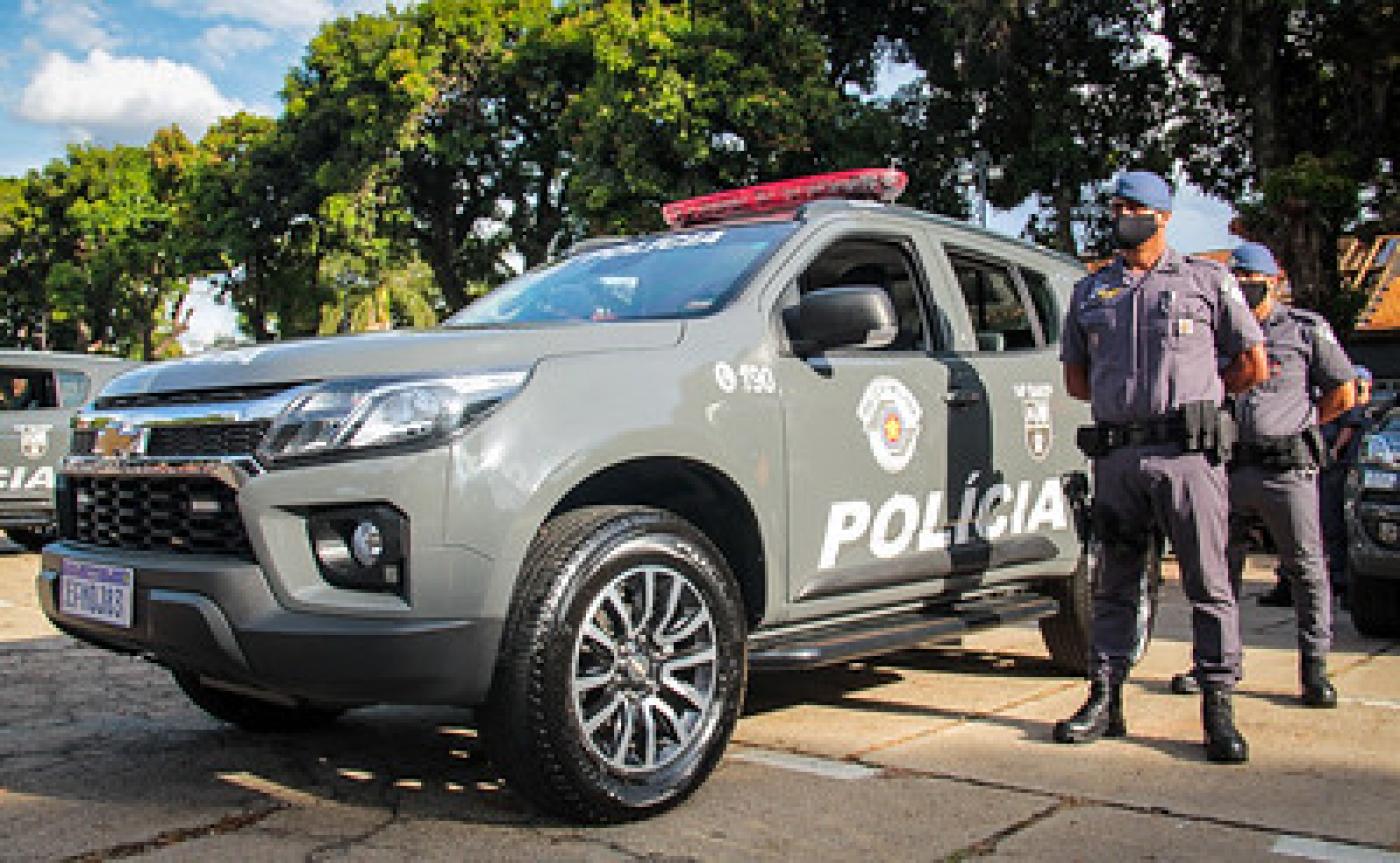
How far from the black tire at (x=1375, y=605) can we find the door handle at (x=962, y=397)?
312cm

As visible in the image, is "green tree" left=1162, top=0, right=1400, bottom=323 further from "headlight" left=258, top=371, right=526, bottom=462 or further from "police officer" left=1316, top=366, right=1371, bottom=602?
"headlight" left=258, top=371, right=526, bottom=462

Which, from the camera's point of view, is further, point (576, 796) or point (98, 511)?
point (98, 511)

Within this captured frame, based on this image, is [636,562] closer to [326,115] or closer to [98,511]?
[98,511]

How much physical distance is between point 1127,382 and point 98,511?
126 inches

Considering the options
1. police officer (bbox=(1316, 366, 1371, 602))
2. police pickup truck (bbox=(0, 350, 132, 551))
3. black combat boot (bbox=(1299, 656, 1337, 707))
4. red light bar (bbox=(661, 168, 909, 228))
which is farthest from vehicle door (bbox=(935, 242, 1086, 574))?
police pickup truck (bbox=(0, 350, 132, 551))

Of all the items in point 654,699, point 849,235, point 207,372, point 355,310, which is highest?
point 355,310

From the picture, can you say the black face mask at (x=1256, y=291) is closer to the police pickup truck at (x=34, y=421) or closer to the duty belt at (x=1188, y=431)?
the duty belt at (x=1188, y=431)

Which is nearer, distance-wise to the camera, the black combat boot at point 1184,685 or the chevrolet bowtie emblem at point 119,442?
the chevrolet bowtie emblem at point 119,442

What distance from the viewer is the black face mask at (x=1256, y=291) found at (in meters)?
5.42

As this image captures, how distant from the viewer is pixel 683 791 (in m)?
3.42

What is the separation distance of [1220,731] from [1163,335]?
4.17 ft

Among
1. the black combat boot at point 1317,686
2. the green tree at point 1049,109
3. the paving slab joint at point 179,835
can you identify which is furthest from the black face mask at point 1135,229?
the green tree at point 1049,109

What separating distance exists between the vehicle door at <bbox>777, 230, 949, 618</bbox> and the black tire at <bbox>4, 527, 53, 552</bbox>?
9755 millimetres

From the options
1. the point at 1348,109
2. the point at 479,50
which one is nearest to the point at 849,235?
the point at 1348,109
